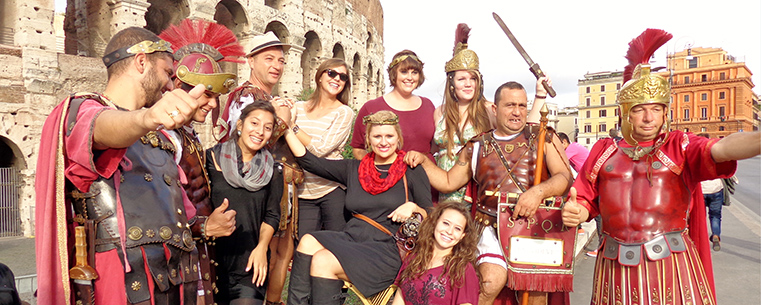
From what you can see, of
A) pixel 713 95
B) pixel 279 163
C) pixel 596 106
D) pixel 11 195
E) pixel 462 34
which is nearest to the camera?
pixel 279 163

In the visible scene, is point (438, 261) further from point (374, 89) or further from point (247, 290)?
point (374, 89)

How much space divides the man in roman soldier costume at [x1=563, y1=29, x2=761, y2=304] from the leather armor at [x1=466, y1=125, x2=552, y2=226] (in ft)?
1.81

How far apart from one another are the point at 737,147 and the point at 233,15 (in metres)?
18.2

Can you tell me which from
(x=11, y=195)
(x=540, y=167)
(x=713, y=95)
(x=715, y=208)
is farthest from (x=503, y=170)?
(x=713, y=95)

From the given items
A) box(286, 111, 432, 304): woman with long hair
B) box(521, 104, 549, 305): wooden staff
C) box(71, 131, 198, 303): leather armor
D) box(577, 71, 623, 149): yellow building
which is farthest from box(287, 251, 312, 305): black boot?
box(577, 71, 623, 149): yellow building

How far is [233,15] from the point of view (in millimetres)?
17828

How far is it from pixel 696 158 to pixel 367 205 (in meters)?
2.24

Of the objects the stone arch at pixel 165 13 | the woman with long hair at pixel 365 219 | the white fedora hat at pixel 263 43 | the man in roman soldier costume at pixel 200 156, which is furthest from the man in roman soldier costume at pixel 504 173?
the stone arch at pixel 165 13

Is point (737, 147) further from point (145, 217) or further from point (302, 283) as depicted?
point (145, 217)

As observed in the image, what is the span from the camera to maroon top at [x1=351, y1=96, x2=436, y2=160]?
419 cm

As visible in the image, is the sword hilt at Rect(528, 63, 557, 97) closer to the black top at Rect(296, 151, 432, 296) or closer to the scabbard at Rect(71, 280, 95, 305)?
the black top at Rect(296, 151, 432, 296)

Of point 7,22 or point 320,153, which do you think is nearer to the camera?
point 320,153

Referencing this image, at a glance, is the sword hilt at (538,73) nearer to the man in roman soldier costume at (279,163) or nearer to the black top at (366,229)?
the black top at (366,229)

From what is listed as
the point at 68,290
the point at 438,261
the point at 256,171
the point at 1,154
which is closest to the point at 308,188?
the point at 256,171
